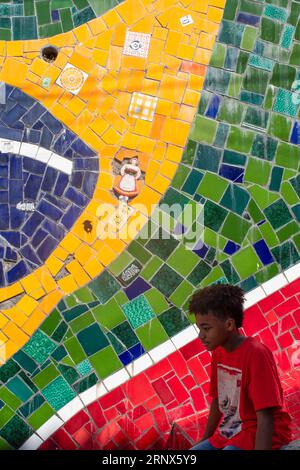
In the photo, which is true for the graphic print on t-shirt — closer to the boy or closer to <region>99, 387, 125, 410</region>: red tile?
the boy

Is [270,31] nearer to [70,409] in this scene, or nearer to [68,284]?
[68,284]

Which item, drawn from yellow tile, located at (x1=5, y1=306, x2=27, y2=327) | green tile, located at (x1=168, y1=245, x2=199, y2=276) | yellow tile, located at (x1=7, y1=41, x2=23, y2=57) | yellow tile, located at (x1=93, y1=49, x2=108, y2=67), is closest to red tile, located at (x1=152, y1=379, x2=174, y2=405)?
green tile, located at (x1=168, y1=245, x2=199, y2=276)

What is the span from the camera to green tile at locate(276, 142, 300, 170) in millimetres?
4996

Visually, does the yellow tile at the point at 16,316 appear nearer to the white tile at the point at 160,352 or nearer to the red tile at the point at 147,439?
the white tile at the point at 160,352

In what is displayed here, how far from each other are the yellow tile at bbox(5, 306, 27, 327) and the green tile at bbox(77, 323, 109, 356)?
0.39 metres

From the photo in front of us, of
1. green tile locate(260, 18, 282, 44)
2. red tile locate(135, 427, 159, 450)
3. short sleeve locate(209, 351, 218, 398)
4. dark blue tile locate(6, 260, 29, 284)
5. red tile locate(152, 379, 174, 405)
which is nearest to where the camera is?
short sleeve locate(209, 351, 218, 398)

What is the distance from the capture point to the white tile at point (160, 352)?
191 inches

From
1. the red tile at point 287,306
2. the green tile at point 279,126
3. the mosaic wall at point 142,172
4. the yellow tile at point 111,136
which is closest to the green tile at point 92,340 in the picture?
the mosaic wall at point 142,172

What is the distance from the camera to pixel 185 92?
4.98 m

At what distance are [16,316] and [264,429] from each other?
2.21 metres

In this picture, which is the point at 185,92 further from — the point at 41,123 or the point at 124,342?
the point at 124,342

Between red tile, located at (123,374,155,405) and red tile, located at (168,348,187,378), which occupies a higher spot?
red tile, located at (168,348,187,378)

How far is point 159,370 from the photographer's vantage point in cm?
484
